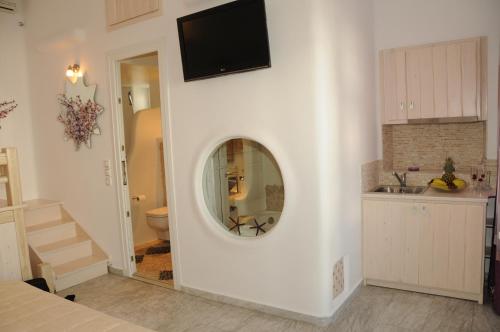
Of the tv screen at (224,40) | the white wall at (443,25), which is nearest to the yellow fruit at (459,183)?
the white wall at (443,25)

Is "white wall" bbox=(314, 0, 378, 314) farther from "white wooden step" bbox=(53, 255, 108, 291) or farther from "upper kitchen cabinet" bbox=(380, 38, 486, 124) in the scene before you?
"white wooden step" bbox=(53, 255, 108, 291)

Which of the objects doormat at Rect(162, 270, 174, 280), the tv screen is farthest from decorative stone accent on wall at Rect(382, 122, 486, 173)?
doormat at Rect(162, 270, 174, 280)

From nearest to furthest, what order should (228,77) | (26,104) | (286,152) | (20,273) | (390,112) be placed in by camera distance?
(286,152)
(228,77)
(20,273)
(390,112)
(26,104)

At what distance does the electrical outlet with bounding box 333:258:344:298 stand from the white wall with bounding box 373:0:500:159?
1701mm

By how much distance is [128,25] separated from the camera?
3.70 metres

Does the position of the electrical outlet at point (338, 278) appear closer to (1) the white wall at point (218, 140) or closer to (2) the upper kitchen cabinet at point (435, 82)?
(1) the white wall at point (218, 140)

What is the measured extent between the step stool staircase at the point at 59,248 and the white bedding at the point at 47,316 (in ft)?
4.79

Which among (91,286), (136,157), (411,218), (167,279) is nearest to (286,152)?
(411,218)

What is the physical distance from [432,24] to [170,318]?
348 centimetres

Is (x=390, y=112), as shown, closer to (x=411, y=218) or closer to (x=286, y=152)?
Answer: (x=411, y=218)

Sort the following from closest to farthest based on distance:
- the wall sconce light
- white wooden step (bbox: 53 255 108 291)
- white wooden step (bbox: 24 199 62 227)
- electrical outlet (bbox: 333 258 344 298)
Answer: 1. electrical outlet (bbox: 333 258 344 298)
2. white wooden step (bbox: 53 255 108 291)
3. the wall sconce light
4. white wooden step (bbox: 24 199 62 227)

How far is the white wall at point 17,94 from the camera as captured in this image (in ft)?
15.2

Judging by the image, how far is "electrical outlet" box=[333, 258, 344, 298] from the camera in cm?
302

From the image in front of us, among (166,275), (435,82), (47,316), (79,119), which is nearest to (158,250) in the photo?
(166,275)
